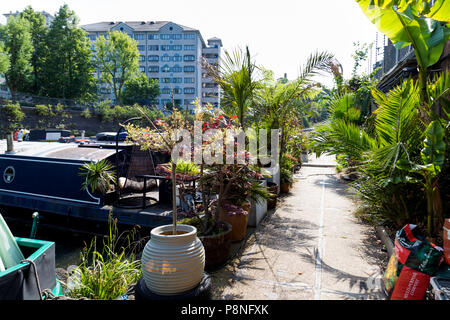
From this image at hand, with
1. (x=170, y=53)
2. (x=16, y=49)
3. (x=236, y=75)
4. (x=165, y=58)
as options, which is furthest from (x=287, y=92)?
(x=165, y=58)

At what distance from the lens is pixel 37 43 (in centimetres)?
3806

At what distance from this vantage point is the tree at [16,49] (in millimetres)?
31750

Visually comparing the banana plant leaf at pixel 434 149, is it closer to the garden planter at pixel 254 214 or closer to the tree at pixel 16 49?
the garden planter at pixel 254 214

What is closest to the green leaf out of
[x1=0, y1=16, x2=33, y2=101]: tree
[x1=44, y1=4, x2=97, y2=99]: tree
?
[x1=0, y1=16, x2=33, y2=101]: tree

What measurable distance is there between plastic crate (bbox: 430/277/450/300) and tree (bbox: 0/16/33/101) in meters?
37.8

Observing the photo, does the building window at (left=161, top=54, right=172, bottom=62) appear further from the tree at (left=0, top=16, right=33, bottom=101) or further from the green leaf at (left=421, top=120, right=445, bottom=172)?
the green leaf at (left=421, top=120, right=445, bottom=172)

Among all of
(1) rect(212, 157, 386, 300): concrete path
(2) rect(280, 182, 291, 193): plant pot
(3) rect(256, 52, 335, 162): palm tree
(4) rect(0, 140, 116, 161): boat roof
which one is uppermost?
(3) rect(256, 52, 335, 162): palm tree

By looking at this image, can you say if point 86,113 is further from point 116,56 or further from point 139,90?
point 139,90

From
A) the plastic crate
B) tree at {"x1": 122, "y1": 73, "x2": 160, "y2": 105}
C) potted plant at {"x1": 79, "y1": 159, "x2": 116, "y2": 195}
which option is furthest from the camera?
tree at {"x1": 122, "y1": 73, "x2": 160, "y2": 105}

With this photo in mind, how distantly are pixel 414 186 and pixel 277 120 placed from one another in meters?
3.82

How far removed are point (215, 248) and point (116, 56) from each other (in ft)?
161

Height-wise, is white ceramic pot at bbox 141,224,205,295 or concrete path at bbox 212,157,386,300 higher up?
white ceramic pot at bbox 141,224,205,295

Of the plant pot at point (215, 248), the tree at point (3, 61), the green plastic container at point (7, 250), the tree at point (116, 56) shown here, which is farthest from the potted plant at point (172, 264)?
the tree at point (116, 56)

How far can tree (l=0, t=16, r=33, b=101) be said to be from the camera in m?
31.8
